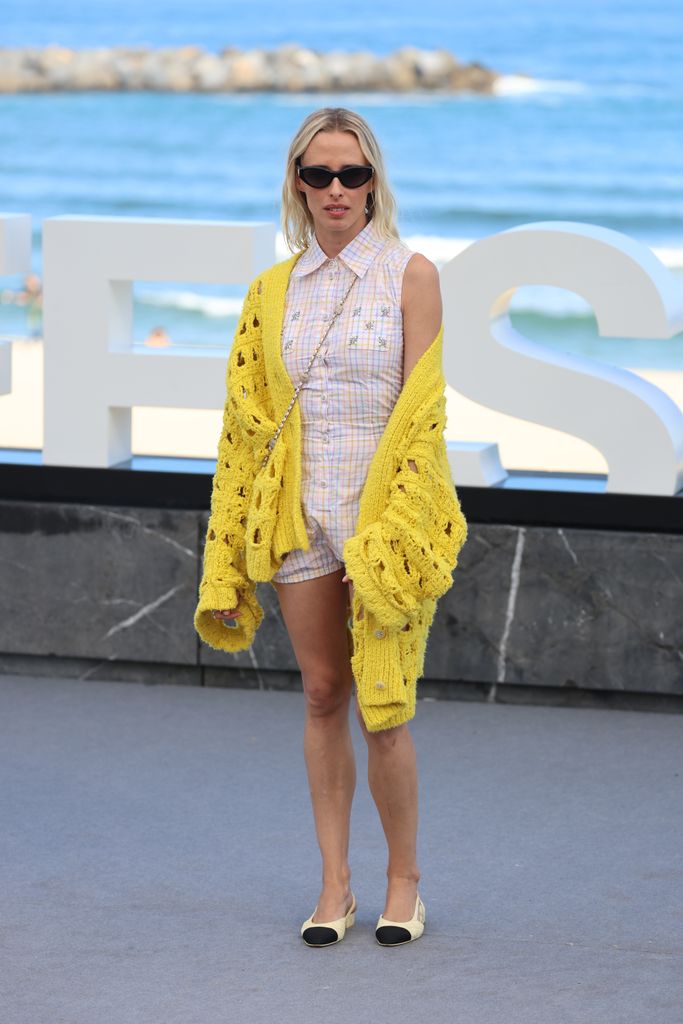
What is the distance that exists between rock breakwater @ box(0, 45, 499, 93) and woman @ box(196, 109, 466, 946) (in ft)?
54.8

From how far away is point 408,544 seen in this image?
307 centimetres

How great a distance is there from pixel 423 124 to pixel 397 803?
1711 cm

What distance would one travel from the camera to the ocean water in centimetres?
1892

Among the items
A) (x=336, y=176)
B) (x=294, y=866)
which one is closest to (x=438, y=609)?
(x=294, y=866)

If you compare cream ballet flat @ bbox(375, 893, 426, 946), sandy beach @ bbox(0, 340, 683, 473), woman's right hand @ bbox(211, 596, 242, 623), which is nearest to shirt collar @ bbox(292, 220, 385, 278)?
woman's right hand @ bbox(211, 596, 242, 623)

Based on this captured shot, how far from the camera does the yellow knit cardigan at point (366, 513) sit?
308 cm

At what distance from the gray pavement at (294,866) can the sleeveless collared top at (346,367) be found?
0.88 meters

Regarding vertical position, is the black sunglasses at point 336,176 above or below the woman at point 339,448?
above

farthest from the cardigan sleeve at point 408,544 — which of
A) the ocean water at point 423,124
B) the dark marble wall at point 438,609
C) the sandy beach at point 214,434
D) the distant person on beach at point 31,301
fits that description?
the ocean water at point 423,124

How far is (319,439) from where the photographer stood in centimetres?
317

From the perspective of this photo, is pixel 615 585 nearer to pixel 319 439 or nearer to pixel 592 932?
pixel 592 932

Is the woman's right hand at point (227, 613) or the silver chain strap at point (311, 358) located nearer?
the silver chain strap at point (311, 358)

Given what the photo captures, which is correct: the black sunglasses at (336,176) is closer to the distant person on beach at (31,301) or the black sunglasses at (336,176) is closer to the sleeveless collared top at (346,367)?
the sleeveless collared top at (346,367)

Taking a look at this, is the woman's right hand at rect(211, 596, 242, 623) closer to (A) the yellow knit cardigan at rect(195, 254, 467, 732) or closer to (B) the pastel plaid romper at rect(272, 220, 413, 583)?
(A) the yellow knit cardigan at rect(195, 254, 467, 732)
